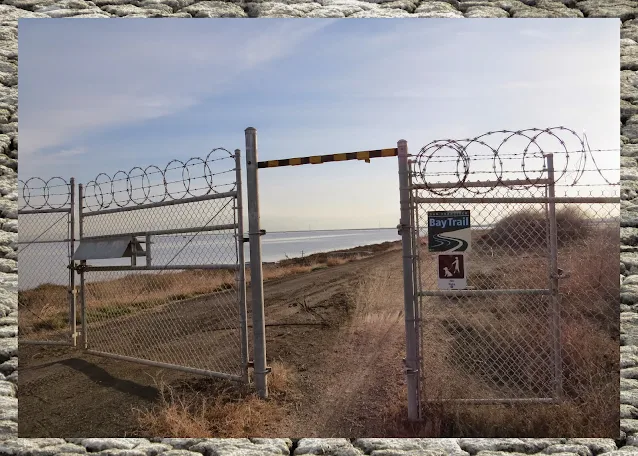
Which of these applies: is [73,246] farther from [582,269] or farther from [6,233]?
[582,269]

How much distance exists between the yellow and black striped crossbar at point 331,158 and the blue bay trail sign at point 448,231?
0.57m

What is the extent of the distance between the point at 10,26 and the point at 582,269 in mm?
7032

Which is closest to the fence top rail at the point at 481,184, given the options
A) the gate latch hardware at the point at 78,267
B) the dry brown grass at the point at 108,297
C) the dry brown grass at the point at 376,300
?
the dry brown grass at the point at 108,297

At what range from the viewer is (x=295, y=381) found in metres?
5.45

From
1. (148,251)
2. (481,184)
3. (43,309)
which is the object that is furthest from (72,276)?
(481,184)

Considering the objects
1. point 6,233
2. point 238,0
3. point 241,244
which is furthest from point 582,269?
point 6,233

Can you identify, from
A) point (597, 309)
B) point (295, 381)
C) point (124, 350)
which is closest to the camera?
point (295, 381)

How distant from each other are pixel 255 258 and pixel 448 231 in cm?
161

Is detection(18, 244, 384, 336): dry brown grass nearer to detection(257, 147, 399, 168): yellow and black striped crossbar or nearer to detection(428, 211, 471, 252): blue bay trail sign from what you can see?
detection(257, 147, 399, 168): yellow and black striped crossbar

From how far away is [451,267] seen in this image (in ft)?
14.3

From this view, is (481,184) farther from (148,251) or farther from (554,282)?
(148,251)

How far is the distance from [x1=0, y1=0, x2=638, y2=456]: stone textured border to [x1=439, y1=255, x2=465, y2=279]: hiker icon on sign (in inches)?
65.7

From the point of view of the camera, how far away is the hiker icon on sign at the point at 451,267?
4332 mm

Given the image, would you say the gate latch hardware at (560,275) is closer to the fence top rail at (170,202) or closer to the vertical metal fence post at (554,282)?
the vertical metal fence post at (554,282)
